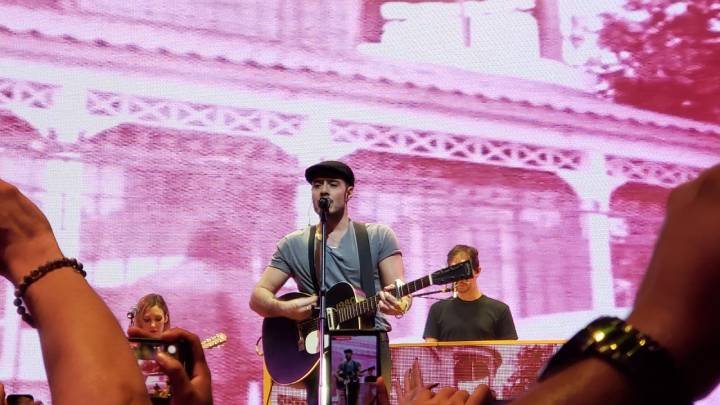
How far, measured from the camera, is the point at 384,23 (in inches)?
231

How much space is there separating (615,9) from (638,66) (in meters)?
0.50

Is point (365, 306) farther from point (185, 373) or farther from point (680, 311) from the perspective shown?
point (680, 311)

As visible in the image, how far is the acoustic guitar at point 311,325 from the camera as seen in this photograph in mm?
3664

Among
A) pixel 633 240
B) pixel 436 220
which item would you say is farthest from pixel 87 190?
pixel 633 240

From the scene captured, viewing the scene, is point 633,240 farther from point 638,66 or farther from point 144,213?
point 144,213

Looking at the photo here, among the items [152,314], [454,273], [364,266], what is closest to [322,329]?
[364,266]

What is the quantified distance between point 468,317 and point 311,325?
51.2 inches

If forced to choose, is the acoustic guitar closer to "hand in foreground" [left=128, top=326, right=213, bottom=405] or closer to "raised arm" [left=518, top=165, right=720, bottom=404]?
"hand in foreground" [left=128, top=326, right=213, bottom=405]

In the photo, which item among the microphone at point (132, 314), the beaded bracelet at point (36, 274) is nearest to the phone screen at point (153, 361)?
the beaded bracelet at point (36, 274)

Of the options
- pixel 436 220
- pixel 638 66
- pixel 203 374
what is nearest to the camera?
pixel 203 374

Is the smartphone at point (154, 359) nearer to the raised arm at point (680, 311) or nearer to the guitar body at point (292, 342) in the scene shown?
the raised arm at point (680, 311)

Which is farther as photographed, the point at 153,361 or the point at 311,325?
the point at 311,325

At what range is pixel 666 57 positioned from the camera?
6.33 metres

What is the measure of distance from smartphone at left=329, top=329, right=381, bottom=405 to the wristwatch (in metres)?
2.36
